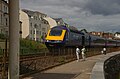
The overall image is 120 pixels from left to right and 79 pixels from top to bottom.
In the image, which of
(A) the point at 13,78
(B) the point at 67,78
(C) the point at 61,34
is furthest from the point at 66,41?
(A) the point at 13,78

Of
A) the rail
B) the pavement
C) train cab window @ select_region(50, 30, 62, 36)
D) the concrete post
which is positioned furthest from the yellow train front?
the concrete post

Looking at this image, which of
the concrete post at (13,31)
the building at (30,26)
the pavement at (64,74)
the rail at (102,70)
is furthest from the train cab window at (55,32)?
the building at (30,26)

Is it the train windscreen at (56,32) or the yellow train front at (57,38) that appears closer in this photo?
the yellow train front at (57,38)

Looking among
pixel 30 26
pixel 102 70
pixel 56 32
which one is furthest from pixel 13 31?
pixel 30 26

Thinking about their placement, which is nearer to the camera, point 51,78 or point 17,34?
point 17,34

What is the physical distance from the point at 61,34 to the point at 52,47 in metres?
2.34

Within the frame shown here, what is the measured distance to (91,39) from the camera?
53.2m

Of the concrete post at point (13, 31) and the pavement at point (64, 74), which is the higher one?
the concrete post at point (13, 31)

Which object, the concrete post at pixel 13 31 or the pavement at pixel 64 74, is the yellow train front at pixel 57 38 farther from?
the concrete post at pixel 13 31

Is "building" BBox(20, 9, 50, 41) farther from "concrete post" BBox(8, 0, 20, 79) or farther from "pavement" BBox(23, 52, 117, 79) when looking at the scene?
"concrete post" BBox(8, 0, 20, 79)

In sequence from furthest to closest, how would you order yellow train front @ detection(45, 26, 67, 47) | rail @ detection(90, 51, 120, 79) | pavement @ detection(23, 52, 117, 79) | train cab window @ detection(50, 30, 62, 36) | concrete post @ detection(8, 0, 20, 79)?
train cab window @ detection(50, 30, 62, 36) → yellow train front @ detection(45, 26, 67, 47) → pavement @ detection(23, 52, 117, 79) → rail @ detection(90, 51, 120, 79) → concrete post @ detection(8, 0, 20, 79)

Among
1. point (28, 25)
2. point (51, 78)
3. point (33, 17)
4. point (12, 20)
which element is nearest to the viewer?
point (12, 20)

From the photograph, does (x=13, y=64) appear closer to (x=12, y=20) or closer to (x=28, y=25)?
(x=12, y=20)

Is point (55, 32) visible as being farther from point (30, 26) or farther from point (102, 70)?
point (30, 26)
